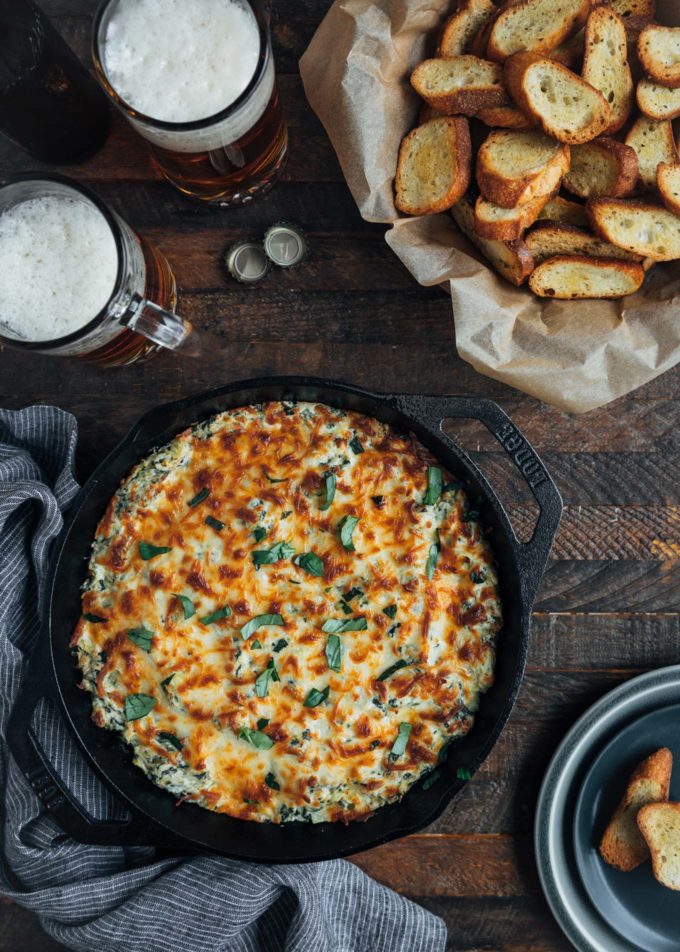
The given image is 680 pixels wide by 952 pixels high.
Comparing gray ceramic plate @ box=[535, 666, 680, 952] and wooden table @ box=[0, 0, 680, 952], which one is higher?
wooden table @ box=[0, 0, 680, 952]

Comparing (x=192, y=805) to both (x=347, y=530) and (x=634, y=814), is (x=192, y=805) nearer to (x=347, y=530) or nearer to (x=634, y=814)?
(x=347, y=530)

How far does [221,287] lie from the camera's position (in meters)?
2.78

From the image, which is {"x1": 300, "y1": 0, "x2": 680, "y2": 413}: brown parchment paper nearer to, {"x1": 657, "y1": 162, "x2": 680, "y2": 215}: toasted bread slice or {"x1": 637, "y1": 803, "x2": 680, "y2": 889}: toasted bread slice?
{"x1": 657, "y1": 162, "x2": 680, "y2": 215}: toasted bread slice

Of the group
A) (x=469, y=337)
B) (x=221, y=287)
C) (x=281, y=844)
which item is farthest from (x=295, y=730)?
(x=221, y=287)

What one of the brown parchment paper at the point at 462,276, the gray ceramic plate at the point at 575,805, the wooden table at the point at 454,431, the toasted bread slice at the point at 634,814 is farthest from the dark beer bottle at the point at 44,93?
the toasted bread slice at the point at 634,814

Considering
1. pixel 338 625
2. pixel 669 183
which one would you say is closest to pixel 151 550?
pixel 338 625

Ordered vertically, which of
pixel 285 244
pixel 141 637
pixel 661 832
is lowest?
pixel 661 832

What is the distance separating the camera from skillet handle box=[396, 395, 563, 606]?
2.31m

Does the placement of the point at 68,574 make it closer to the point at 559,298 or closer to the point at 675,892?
the point at 559,298

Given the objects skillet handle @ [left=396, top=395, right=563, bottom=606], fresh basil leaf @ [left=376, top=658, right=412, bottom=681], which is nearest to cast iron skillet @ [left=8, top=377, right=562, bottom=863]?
skillet handle @ [left=396, top=395, right=563, bottom=606]

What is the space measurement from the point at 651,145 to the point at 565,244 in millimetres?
393

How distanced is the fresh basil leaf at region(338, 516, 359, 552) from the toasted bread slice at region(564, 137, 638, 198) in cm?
123

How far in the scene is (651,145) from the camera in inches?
101

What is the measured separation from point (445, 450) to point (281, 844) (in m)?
1.18
